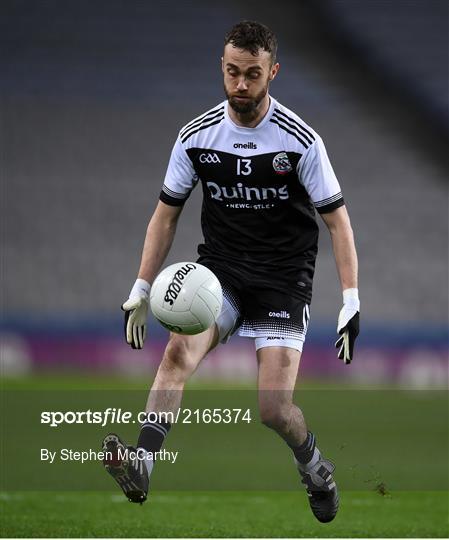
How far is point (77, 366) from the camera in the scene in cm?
1731

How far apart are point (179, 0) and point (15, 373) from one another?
25.5 ft

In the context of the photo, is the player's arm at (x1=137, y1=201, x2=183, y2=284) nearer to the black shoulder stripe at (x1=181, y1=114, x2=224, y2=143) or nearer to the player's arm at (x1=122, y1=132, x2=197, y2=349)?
the player's arm at (x1=122, y1=132, x2=197, y2=349)

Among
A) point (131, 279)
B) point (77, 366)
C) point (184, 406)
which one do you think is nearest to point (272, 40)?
point (184, 406)

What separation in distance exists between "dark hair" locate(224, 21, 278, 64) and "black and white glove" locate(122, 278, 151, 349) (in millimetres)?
1373

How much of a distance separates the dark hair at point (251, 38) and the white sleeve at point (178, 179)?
682 millimetres

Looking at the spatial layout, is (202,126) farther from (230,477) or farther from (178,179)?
(230,477)

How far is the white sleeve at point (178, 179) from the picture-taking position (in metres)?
5.47

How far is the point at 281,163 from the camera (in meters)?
5.34

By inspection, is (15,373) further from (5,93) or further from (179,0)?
(179,0)

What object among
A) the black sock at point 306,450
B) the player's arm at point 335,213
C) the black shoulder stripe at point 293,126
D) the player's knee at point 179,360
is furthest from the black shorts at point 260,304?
the black shoulder stripe at point 293,126

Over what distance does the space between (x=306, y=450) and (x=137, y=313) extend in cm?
122

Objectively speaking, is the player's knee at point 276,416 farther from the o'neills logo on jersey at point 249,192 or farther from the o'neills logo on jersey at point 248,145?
the o'neills logo on jersey at point 248,145

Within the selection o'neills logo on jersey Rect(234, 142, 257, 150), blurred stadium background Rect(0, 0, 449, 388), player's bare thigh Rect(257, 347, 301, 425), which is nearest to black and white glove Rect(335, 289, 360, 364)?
player's bare thigh Rect(257, 347, 301, 425)

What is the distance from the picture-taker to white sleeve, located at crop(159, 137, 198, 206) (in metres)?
5.47
